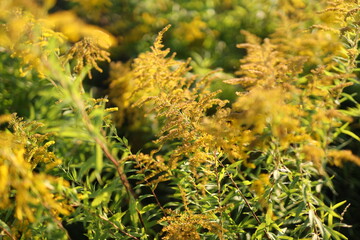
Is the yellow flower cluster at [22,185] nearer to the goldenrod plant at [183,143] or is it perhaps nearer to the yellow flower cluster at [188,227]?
the goldenrod plant at [183,143]

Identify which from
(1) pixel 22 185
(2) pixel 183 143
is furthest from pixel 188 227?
(1) pixel 22 185

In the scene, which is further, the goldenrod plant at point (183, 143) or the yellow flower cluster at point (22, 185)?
the goldenrod plant at point (183, 143)

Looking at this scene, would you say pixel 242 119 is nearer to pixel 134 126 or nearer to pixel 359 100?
pixel 134 126

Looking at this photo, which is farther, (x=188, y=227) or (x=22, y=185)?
(x=188, y=227)

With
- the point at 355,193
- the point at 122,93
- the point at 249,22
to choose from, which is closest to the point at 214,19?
the point at 249,22

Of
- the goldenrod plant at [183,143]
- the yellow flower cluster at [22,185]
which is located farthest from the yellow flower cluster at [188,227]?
the yellow flower cluster at [22,185]

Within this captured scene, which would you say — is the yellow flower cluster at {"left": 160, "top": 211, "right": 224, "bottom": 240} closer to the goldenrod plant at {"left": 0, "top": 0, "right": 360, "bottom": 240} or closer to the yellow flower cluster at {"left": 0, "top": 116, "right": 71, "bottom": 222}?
the goldenrod plant at {"left": 0, "top": 0, "right": 360, "bottom": 240}

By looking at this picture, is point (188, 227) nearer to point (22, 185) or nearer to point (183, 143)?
point (183, 143)

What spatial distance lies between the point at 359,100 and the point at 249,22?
1729mm

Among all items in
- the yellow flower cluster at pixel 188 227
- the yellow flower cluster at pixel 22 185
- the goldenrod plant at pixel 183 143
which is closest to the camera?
the yellow flower cluster at pixel 22 185

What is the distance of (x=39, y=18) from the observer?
7.05ft

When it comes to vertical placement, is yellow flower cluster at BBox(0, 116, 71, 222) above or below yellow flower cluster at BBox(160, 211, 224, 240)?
above

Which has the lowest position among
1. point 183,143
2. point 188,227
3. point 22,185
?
point 188,227

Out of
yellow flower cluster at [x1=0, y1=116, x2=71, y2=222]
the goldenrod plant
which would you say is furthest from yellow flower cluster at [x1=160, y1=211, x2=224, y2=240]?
yellow flower cluster at [x1=0, y1=116, x2=71, y2=222]
